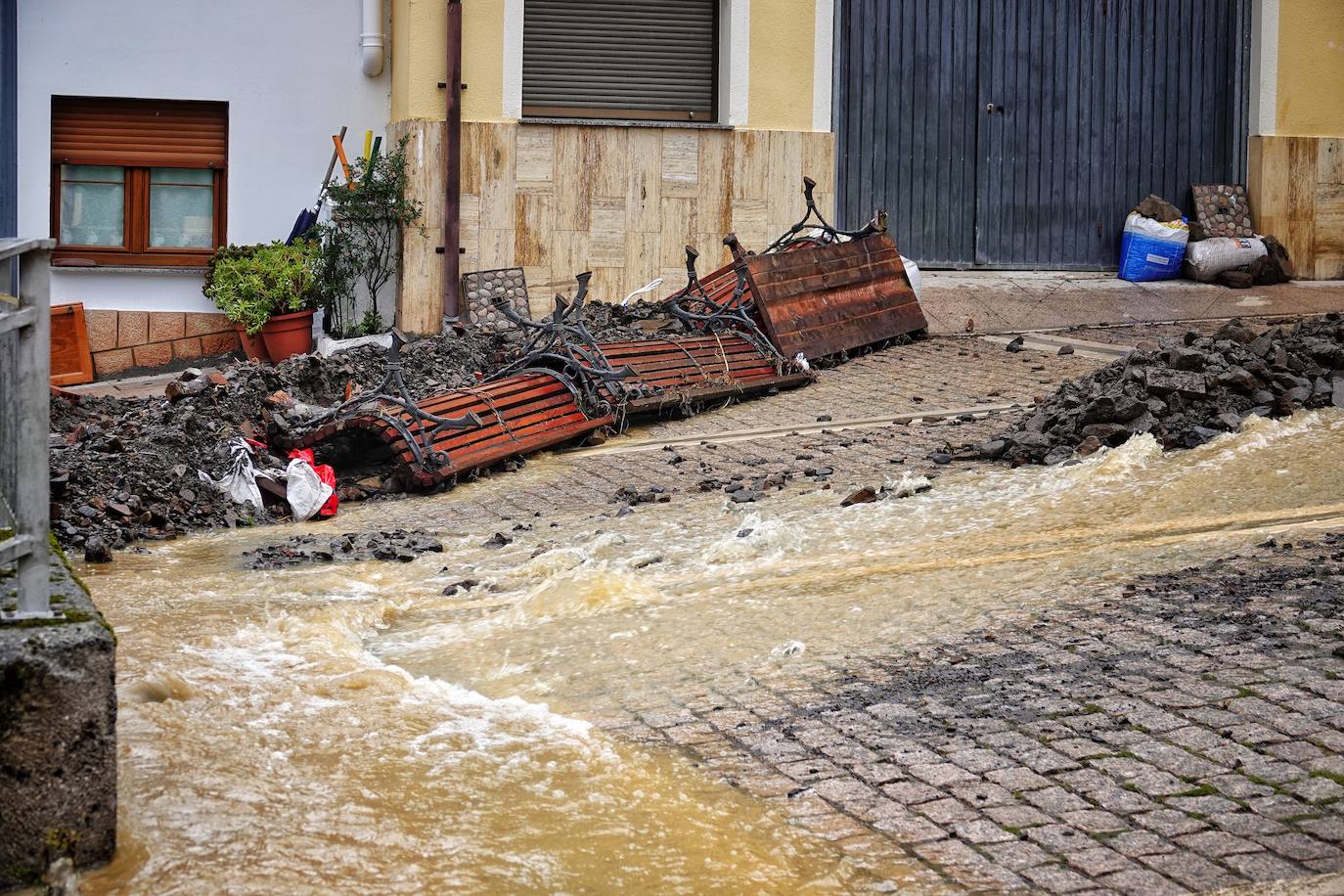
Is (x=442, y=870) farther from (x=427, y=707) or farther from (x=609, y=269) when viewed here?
(x=609, y=269)

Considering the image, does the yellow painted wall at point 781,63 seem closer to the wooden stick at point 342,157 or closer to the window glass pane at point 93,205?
the wooden stick at point 342,157

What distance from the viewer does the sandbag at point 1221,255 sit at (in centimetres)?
1517

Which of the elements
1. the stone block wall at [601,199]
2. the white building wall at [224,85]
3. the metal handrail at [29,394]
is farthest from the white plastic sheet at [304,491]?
the white building wall at [224,85]

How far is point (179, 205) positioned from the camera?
1470cm

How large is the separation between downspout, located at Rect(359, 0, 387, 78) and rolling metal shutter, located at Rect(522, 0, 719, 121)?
4.53ft

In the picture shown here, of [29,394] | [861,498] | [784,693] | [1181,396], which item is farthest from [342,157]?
[29,394]

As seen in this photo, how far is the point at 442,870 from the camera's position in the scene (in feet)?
12.7

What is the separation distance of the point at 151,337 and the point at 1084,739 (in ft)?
38.6

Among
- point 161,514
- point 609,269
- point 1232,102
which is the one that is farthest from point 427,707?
point 1232,102

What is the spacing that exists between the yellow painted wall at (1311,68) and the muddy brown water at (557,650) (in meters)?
8.43

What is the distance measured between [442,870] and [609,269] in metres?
10.7

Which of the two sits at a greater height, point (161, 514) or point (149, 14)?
point (149, 14)

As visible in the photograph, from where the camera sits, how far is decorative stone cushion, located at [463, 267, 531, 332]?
13.5m

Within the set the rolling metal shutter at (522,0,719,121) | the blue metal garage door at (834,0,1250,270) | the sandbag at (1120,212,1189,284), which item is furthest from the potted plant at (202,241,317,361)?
the sandbag at (1120,212,1189,284)
